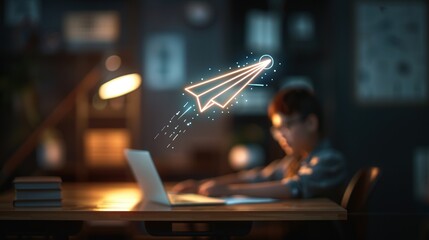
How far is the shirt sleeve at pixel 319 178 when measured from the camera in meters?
2.81

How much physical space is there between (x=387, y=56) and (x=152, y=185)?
2.88 metres

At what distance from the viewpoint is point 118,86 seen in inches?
130

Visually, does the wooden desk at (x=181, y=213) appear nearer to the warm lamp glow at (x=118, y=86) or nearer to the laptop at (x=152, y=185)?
the laptop at (x=152, y=185)

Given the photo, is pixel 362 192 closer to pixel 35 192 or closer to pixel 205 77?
pixel 35 192

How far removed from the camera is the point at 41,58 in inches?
224

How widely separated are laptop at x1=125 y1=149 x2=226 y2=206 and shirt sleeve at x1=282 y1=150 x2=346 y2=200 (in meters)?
0.34

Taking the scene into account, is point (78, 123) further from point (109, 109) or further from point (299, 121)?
point (299, 121)

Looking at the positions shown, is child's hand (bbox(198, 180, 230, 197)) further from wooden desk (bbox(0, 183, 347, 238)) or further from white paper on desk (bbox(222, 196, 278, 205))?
wooden desk (bbox(0, 183, 347, 238))

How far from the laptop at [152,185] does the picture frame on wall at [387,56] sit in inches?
99.4

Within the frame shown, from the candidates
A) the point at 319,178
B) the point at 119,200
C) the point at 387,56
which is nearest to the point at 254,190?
the point at 319,178

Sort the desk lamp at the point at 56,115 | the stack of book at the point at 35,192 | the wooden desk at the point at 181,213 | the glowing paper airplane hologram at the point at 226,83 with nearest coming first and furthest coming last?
the wooden desk at the point at 181,213
the stack of book at the point at 35,192
the glowing paper airplane hologram at the point at 226,83
the desk lamp at the point at 56,115

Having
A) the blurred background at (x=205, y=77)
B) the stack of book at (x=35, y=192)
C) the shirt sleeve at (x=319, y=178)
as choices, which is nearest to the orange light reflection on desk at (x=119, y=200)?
the stack of book at (x=35, y=192)

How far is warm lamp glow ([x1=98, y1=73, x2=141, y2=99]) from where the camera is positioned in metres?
3.24

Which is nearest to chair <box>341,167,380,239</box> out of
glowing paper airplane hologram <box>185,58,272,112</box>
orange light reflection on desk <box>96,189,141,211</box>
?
glowing paper airplane hologram <box>185,58,272,112</box>
